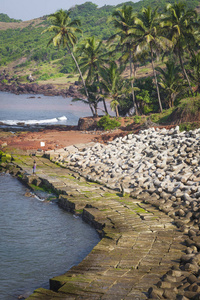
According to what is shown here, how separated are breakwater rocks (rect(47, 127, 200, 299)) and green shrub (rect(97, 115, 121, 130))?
7.71 m

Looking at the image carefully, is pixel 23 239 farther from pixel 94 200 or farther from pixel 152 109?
pixel 152 109

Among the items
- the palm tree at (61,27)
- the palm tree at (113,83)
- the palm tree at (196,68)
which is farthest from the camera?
the palm tree at (113,83)

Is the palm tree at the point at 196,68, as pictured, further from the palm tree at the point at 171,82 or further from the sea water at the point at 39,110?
the sea water at the point at 39,110

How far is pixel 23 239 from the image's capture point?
14125 mm

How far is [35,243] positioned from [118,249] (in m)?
3.77

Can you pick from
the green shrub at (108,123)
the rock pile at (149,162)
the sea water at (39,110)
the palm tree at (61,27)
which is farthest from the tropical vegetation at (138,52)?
the sea water at (39,110)

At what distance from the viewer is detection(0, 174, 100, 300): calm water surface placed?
11.3 m

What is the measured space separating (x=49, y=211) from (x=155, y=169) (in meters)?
5.48

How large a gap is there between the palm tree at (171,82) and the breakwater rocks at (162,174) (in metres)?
12.4

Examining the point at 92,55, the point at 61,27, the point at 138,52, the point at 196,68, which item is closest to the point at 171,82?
the point at 196,68

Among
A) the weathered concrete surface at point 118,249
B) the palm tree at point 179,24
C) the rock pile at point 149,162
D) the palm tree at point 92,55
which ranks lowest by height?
the weathered concrete surface at point 118,249

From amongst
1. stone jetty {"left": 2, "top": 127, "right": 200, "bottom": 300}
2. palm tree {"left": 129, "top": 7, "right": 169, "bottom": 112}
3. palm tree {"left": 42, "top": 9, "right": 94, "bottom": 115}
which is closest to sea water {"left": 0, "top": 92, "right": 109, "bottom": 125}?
palm tree {"left": 42, "top": 9, "right": 94, "bottom": 115}

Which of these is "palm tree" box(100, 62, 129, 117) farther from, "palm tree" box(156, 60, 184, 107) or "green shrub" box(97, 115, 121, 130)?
"palm tree" box(156, 60, 184, 107)

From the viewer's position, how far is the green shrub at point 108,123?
112 feet
